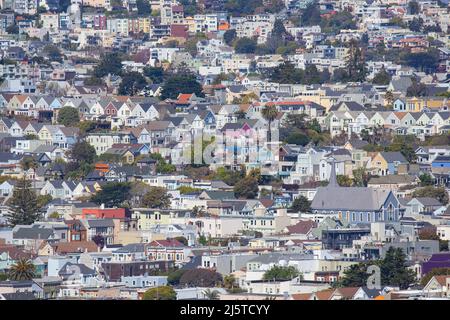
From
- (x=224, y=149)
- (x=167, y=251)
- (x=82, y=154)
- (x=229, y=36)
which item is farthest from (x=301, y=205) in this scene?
(x=229, y=36)

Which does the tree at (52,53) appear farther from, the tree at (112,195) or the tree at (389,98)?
the tree at (112,195)

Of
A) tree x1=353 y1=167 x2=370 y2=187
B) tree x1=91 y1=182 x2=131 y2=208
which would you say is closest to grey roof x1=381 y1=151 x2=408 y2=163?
tree x1=353 y1=167 x2=370 y2=187

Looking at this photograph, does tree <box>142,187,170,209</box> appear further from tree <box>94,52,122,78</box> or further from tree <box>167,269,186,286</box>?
tree <box>94,52,122,78</box>

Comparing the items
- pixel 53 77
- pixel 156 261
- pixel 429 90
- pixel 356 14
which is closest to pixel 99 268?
pixel 156 261

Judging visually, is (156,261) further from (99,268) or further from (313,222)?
(313,222)

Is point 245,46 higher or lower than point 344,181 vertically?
lower

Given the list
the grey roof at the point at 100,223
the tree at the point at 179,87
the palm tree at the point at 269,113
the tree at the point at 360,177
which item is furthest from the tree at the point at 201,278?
the tree at the point at 179,87

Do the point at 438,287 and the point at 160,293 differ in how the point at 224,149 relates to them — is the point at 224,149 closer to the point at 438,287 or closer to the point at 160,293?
the point at 438,287
